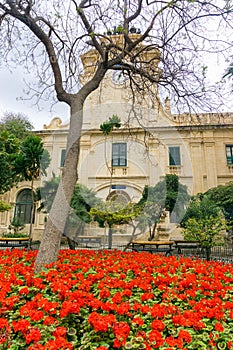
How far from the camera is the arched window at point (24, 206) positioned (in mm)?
16878

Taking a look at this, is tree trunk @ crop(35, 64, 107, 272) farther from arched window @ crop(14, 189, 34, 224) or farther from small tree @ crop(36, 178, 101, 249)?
arched window @ crop(14, 189, 34, 224)

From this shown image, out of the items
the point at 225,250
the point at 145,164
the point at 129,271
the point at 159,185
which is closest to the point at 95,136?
the point at 145,164

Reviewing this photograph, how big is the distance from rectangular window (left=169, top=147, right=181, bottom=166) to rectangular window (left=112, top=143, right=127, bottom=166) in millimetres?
2986

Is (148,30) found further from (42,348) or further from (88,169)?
(88,169)

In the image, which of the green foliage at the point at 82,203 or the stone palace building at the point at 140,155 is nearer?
the green foliage at the point at 82,203

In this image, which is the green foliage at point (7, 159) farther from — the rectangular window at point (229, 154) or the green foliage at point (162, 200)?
the rectangular window at point (229, 154)

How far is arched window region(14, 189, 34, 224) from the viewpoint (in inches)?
664

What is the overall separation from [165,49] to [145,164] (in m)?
10.2

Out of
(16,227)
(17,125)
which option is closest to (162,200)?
(16,227)

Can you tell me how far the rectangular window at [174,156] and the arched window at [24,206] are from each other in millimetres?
9978

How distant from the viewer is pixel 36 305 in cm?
249

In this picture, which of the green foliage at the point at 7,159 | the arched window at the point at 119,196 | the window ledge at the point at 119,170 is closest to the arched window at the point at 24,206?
the green foliage at the point at 7,159

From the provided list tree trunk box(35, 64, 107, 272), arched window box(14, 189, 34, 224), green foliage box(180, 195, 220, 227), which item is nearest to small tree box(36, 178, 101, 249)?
arched window box(14, 189, 34, 224)

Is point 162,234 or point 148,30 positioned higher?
point 148,30
